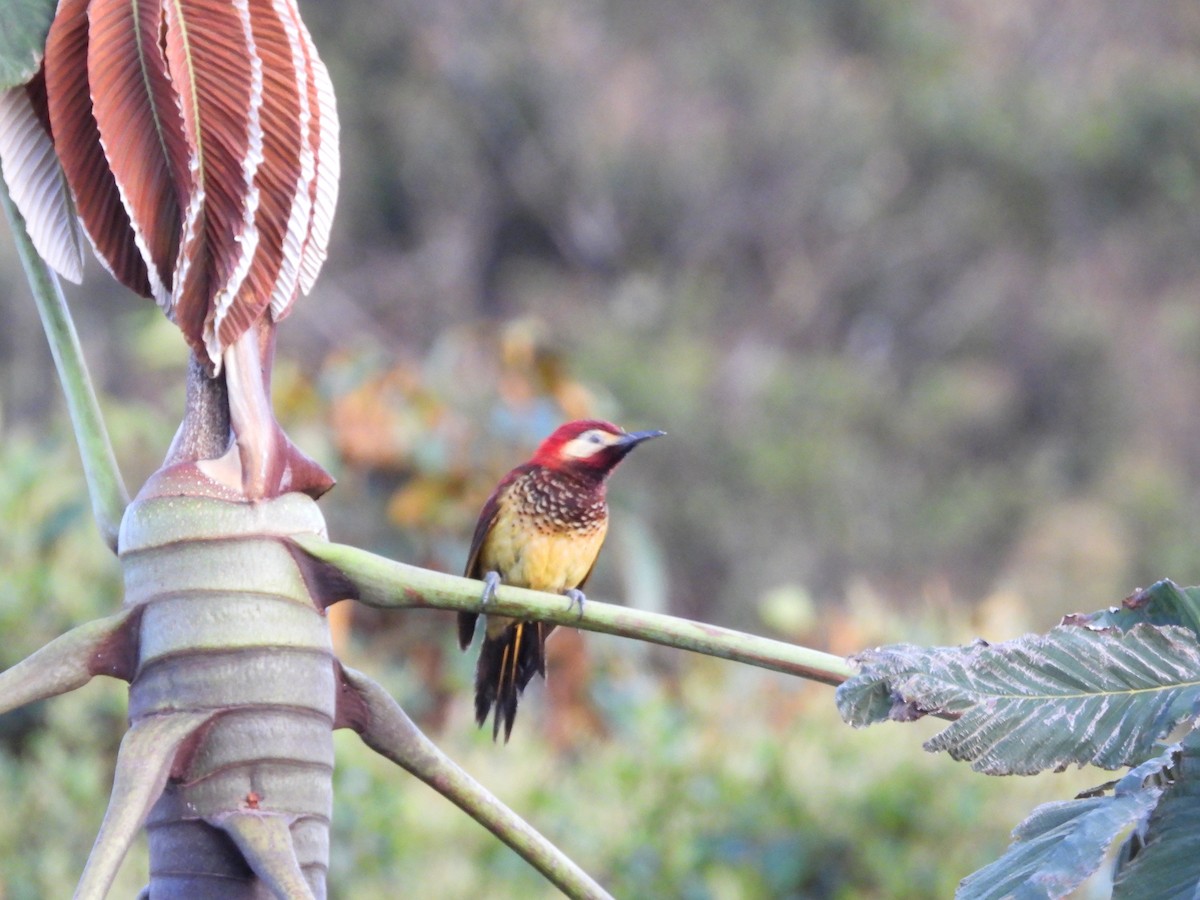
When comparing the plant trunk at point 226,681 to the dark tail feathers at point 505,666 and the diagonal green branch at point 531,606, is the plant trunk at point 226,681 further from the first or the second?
the dark tail feathers at point 505,666

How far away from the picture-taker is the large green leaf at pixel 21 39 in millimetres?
1544

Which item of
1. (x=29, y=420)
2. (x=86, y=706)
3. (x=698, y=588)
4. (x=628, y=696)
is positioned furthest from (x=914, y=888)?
(x=698, y=588)

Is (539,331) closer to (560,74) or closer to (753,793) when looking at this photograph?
(753,793)

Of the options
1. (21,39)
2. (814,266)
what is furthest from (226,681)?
(814,266)

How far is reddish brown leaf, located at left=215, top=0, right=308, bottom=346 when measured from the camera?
5.12ft

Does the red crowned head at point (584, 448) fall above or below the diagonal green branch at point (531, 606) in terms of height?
above

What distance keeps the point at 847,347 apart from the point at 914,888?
22.2 m

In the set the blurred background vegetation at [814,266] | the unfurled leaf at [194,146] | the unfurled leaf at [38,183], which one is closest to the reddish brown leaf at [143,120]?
the unfurled leaf at [194,146]

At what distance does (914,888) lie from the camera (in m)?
4.39

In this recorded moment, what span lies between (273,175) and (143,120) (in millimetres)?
119

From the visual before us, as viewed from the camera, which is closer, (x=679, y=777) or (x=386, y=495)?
(x=679, y=777)

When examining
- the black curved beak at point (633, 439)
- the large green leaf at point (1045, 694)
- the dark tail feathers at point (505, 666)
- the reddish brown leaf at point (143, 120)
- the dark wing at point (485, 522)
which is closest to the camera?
the large green leaf at point (1045, 694)

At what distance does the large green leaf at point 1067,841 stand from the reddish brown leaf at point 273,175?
2.54 ft

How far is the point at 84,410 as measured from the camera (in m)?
1.60
